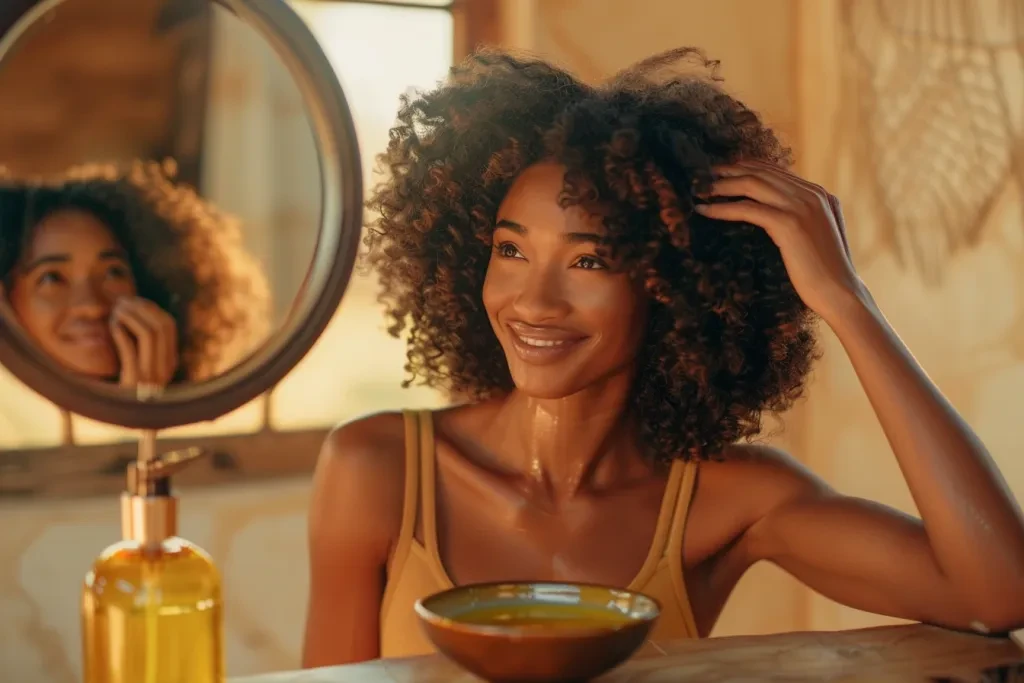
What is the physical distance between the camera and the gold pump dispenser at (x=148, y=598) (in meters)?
0.74

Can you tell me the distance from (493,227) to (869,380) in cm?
39

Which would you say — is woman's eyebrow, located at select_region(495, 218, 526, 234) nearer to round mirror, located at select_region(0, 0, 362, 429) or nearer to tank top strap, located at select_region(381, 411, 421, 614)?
round mirror, located at select_region(0, 0, 362, 429)

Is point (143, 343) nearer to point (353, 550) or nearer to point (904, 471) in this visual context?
point (353, 550)

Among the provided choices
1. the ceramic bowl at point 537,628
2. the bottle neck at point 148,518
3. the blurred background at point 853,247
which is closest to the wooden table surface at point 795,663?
the ceramic bowl at point 537,628

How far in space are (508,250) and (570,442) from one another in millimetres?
223

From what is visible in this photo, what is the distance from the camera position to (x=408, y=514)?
1.20 meters

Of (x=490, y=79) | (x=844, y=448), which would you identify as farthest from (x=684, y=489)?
(x=844, y=448)

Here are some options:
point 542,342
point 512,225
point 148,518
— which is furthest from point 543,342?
point 148,518

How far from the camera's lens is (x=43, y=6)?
100 cm

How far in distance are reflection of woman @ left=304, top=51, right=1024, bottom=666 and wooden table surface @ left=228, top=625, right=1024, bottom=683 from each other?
0.07 meters

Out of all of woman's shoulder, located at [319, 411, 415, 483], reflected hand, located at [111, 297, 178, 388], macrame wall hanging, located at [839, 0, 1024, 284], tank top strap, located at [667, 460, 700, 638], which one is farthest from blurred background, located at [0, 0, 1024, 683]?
tank top strap, located at [667, 460, 700, 638]

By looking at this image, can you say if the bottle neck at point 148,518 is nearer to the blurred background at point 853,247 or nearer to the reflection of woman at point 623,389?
the reflection of woman at point 623,389

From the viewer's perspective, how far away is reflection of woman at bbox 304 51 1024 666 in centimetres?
110

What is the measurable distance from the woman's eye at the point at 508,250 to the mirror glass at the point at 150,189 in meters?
0.17
